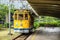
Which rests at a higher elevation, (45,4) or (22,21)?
(45,4)

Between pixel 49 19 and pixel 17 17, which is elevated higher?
pixel 17 17

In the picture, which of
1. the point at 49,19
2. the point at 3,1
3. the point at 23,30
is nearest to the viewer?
the point at 23,30

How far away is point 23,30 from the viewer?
22703mm

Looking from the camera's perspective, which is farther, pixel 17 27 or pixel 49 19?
pixel 49 19

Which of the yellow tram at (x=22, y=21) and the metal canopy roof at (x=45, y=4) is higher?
the metal canopy roof at (x=45, y=4)

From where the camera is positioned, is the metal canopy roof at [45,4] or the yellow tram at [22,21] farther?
the yellow tram at [22,21]

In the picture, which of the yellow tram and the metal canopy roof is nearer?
the metal canopy roof

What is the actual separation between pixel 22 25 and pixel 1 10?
689 inches

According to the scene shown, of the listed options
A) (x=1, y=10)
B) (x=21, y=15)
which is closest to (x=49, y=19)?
(x=1, y=10)

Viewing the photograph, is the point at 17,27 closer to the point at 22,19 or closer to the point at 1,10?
the point at 22,19

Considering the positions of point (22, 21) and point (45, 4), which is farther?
point (22, 21)

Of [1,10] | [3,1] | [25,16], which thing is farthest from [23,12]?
[3,1]

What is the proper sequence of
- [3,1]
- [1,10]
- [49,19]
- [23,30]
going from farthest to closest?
[49,19] → [3,1] → [1,10] → [23,30]

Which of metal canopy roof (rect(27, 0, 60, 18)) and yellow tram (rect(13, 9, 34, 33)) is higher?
metal canopy roof (rect(27, 0, 60, 18))
